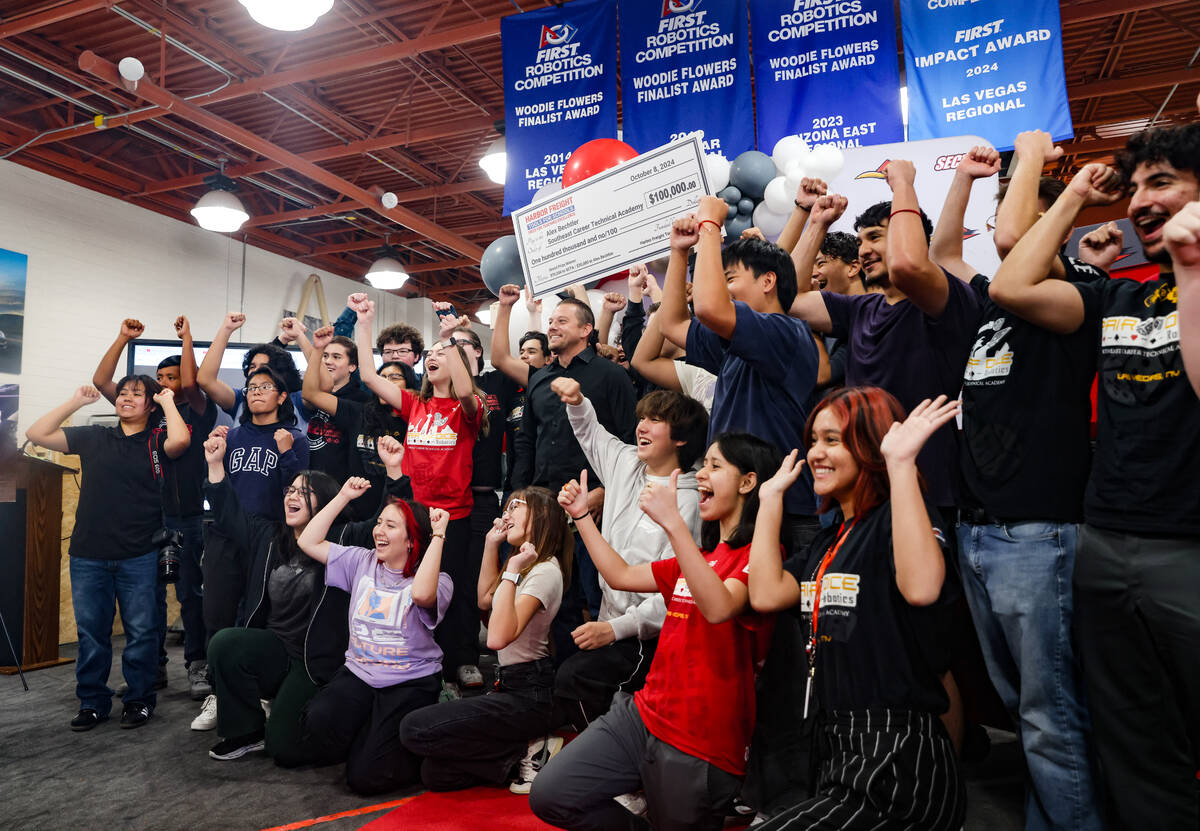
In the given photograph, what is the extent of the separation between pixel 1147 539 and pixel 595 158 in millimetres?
3418

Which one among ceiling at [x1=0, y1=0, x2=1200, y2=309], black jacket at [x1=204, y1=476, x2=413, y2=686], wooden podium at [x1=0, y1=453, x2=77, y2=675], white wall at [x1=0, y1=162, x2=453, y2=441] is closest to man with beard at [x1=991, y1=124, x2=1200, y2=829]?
black jacket at [x1=204, y1=476, x2=413, y2=686]

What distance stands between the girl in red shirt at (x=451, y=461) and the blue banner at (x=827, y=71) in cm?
256

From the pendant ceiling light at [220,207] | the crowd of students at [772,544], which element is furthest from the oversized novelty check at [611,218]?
the pendant ceiling light at [220,207]

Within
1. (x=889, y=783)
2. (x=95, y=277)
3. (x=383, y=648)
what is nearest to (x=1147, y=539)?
(x=889, y=783)

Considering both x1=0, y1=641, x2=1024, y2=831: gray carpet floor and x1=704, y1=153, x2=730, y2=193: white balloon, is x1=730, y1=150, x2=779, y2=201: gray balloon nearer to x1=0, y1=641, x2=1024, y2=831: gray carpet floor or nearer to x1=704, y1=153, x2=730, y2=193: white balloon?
x1=704, y1=153, x2=730, y2=193: white balloon

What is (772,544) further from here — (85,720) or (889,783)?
(85,720)

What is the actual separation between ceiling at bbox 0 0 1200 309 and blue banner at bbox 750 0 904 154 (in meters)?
2.74

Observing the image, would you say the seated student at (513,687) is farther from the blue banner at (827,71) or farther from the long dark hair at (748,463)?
the blue banner at (827,71)

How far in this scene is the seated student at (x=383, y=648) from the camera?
2918 mm

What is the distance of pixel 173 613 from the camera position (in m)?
6.07

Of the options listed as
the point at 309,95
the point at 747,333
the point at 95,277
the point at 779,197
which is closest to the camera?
the point at 747,333

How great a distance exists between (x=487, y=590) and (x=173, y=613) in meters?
4.15

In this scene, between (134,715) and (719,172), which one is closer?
(134,715)

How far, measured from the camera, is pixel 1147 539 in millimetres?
1523
